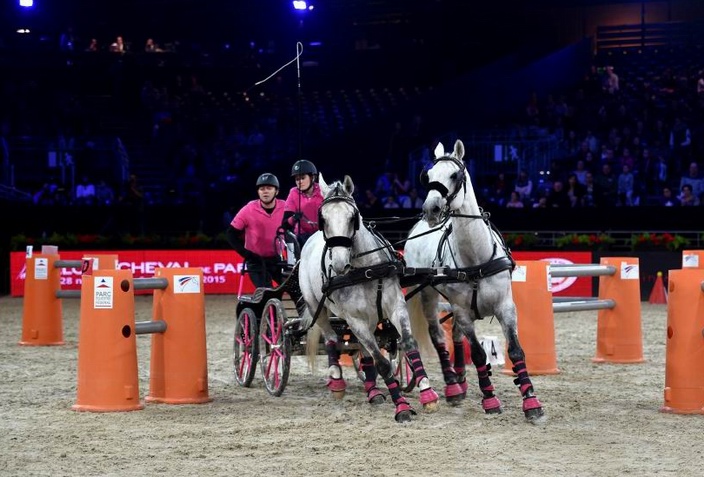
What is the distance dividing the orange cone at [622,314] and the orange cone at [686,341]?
3.44m

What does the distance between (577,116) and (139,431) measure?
19795mm

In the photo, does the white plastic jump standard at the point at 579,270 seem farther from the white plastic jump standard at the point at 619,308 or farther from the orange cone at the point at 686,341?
the orange cone at the point at 686,341

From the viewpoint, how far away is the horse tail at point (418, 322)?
367 inches

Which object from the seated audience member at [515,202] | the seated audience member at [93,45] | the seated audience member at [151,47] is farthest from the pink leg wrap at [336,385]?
the seated audience member at [93,45]

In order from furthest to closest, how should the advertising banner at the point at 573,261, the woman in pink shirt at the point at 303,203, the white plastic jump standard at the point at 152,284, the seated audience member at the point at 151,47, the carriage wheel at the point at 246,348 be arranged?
the seated audience member at the point at 151,47, the advertising banner at the point at 573,261, the carriage wheel at the point at 246,348, the woman in pink shirt at the point at 303,203, the white plastic jump standard at the point at 152,284

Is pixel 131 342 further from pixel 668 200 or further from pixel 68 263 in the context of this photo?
pixel 668 200

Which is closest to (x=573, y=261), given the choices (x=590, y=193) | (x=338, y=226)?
(x=590, y=193)

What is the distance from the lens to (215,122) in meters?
27.3

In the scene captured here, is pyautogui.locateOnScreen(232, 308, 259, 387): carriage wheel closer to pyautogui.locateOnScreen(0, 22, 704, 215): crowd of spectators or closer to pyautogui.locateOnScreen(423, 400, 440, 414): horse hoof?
pyautogui.locateOnScreen(423, 400, 440, 414): horse hoof

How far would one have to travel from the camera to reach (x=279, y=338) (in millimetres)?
9555

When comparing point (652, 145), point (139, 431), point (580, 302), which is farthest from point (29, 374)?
point (652, 145)

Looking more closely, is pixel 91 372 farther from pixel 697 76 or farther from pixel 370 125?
pixel 697 76

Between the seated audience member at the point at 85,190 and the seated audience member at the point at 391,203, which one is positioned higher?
the seated audience member at the point at 85,190

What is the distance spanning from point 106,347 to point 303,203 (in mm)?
2469
